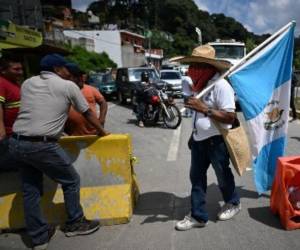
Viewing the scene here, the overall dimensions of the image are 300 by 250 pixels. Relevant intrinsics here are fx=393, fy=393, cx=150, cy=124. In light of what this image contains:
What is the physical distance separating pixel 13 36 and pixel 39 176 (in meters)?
13.7

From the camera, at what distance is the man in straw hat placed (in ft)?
12.4

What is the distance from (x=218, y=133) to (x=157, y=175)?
2.56 m

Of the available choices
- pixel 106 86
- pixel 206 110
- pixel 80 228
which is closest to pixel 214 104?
pixel 206 110

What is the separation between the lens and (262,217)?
14.2 ft

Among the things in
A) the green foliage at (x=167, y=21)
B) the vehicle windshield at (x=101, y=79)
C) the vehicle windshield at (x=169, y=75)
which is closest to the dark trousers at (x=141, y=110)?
the vehicle windshield at (x=101, y=79)

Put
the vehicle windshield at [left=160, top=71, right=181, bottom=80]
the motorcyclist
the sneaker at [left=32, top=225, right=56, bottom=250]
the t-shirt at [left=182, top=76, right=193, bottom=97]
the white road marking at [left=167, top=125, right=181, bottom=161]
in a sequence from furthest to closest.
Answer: the vehicle windshield at [left=160, top=71, right=181, bottom=80], the motorcyclist, the white road marking at [left=167, top=125, right=181, bottom=161], the t-shirt at [left=182, top=76, right=193, bottom=97], the sneaker at [left=32, top=225, right=56, bottom=250]

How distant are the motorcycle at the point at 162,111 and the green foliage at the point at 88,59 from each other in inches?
1116

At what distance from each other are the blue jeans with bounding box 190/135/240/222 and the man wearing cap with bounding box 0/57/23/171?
1.89m

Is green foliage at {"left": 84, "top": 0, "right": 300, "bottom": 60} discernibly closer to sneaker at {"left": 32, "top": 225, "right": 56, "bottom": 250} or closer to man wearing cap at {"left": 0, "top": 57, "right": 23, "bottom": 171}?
man wearing cap at {"left": 0, "top": 57, "right": 23, "bottom": 171}

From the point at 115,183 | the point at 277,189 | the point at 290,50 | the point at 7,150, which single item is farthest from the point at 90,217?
the point at 290,50

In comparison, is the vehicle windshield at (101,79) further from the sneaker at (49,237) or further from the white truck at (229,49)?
the sneaker at (49,237)

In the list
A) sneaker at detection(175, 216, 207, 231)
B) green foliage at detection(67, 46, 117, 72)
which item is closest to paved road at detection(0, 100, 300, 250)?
sneaker at detection(175, 216, 207, 231)

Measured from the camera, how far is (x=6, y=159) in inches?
167

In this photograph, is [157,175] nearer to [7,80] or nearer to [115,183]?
[115,183]
